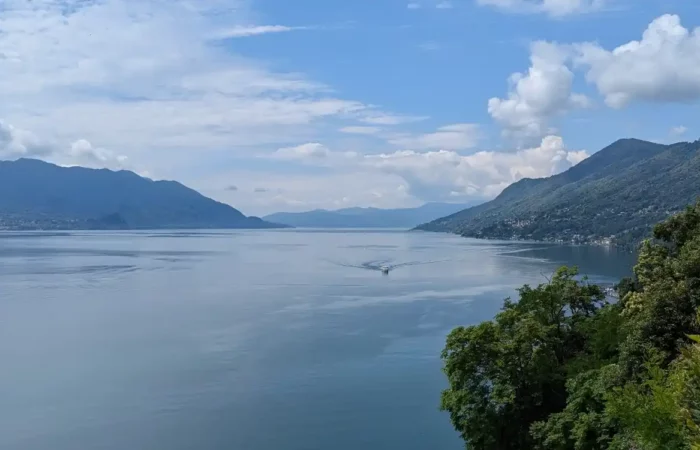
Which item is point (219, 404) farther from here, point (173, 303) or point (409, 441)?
point (173, 303)

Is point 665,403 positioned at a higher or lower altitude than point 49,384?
higher

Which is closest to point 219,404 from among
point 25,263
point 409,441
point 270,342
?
point 409,441

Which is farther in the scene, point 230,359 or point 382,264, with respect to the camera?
point 382,264

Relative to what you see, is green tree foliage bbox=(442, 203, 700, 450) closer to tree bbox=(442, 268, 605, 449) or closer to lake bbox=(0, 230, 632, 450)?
tree bbox=(442, 268, 605, 449)

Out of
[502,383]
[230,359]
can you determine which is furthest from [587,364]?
[230,359]

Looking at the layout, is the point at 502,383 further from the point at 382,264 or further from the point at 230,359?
the point at 382,264

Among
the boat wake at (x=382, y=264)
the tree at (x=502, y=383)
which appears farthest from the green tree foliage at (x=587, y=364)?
the boat wake at (x=382, y=264)
